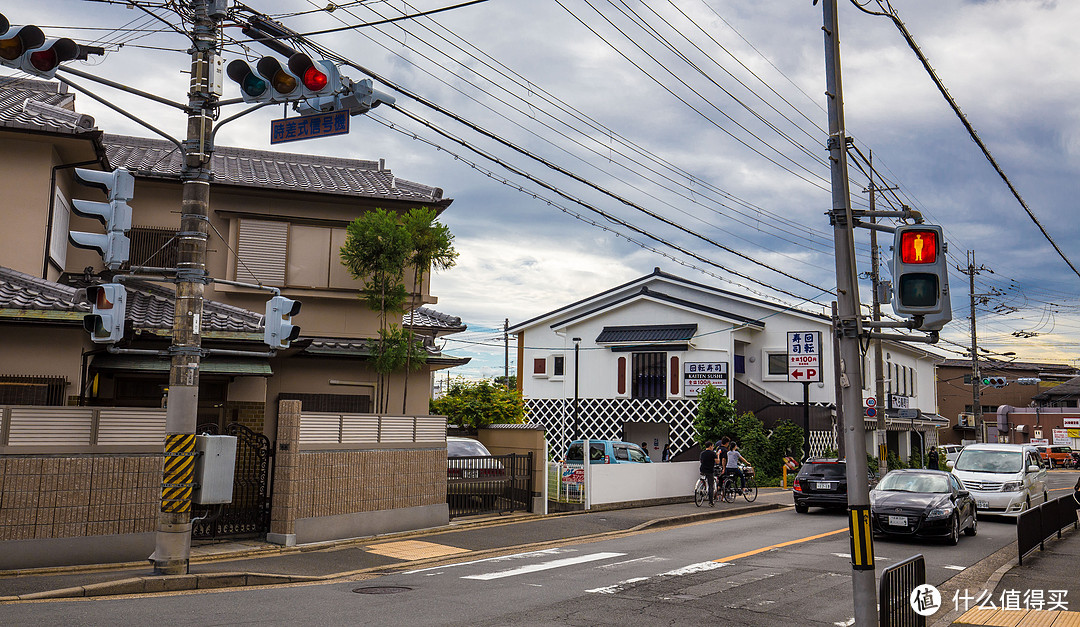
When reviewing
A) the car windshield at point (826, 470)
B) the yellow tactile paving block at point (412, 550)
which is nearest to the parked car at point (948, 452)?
the car windshield at point (826, 470)

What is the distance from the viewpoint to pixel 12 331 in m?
13.1

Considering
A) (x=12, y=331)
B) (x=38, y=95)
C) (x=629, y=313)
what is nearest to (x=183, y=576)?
(x=12, y=331)

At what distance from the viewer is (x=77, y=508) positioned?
1223 centimetres

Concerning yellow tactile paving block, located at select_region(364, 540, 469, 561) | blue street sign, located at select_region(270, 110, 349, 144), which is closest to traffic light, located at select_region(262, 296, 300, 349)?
blue street sign, located at select_region(270, 110, 349, 144)

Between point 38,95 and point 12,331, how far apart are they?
8735 millimetres

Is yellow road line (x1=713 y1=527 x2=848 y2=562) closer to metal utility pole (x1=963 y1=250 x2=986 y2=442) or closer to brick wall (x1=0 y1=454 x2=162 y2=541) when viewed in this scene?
brick wall (x1=0 y1=454 x2=162 y2=541)

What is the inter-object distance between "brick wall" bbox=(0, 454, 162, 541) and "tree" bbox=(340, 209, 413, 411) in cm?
676

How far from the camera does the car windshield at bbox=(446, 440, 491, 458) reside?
20.8m

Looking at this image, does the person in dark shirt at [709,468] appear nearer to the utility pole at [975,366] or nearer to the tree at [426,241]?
the tree at [426,241]

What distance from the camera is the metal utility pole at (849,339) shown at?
7.13 metres

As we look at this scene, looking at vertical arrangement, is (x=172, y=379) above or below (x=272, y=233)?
below

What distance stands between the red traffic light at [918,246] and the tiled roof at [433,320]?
15.7 meters

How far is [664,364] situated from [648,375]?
105 cm

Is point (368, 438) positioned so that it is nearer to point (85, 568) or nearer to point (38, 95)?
point (85, 568)
